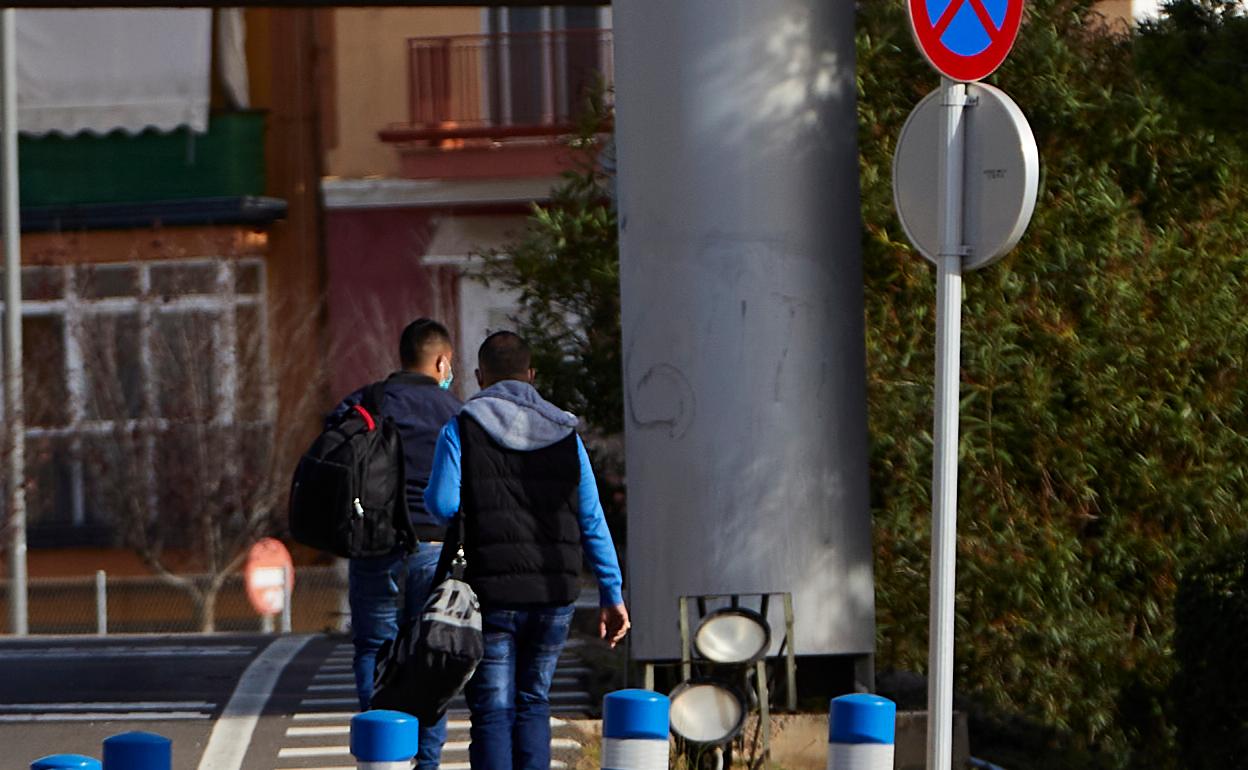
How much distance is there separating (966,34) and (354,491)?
2966 mm

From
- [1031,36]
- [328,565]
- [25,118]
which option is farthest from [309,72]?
[1031,36]

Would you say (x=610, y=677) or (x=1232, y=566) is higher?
(x=1232, y=566)

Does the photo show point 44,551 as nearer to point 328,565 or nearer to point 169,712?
point 328,565

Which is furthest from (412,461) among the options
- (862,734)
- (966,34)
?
(862,734)

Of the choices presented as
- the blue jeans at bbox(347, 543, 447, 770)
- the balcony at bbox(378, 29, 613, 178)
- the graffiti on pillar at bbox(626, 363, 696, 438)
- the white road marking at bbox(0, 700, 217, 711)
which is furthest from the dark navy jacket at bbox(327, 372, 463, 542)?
the balcony at bbox(378, 29, 613, 178)

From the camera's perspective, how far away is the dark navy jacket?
8.33 m

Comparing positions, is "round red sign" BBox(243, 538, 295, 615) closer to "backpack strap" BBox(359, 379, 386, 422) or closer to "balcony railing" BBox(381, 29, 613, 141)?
"balcony railing" BBox(381, 29, 613, 141)

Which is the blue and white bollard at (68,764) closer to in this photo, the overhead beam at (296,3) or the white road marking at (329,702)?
the white road marking at (329,702)

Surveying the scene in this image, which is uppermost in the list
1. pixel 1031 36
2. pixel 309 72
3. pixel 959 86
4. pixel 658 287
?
pixel 309 72

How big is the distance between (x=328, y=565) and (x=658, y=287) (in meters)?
14.6

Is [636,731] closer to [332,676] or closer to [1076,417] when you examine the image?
[1076,417]

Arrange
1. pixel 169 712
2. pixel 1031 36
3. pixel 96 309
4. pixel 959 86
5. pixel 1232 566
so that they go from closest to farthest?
1. pixel 959 86
2. pixel 1232 566
3. pixel 169 712
4. pixel 1031 36
5. pixel 96 309

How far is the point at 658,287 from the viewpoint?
8414 millimetres

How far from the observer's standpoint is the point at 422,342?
27.3ft
